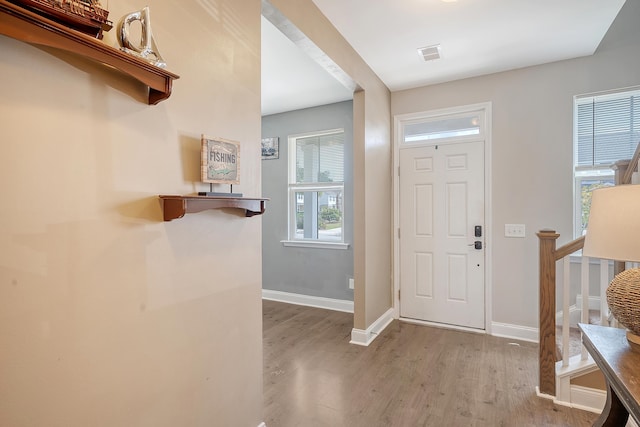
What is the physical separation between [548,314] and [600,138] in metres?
1.92

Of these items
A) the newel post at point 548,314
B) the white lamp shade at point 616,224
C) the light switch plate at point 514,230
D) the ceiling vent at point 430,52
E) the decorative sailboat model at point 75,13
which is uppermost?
the ceiling vent at point 430,52

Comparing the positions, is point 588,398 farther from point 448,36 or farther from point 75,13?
point 75,13

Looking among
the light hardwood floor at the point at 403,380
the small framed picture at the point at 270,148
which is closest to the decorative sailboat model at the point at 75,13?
the light hardwood floor at the point at 403,380

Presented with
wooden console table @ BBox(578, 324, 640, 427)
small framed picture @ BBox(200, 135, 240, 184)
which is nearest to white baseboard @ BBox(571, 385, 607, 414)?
wooden console table @ BBox(578, 324, 640, 427)

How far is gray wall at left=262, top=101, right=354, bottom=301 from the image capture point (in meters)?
4.15

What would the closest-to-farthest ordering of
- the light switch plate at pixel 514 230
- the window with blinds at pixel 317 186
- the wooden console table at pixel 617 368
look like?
the wooden console table at pixel 617 368 < the light switch plate at pixel 514 230 < the window with blinds at pixel 317 186

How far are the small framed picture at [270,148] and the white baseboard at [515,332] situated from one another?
11.1ft

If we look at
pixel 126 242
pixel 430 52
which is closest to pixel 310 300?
pixel 430 52

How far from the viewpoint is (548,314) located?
7.28 ft

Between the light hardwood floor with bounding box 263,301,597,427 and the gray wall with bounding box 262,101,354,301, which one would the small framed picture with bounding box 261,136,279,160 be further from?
the light hardwood floor with bounding box 263,301,597,427

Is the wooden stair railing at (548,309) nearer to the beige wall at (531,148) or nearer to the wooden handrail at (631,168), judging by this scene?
the wooden handrail at (631,168)

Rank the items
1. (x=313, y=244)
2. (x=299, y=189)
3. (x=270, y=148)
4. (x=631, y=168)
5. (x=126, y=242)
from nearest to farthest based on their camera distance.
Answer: (x=126, y=242) < (x=631, y=168) < (x=313, y=244) < (x=299, y=189) < (x=270, y=148)

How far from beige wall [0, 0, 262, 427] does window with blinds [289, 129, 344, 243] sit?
2586mm

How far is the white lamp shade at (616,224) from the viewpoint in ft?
3.79
